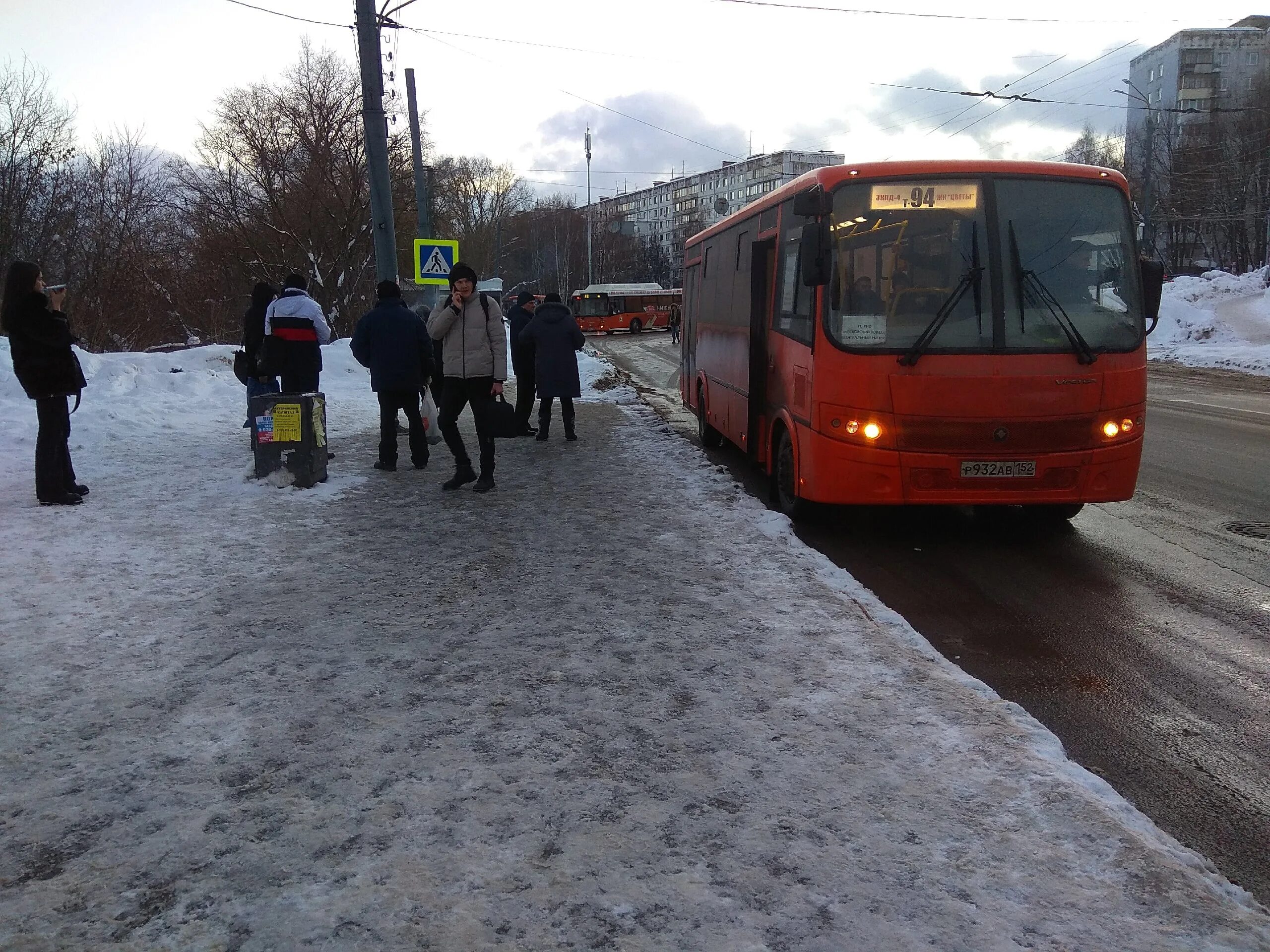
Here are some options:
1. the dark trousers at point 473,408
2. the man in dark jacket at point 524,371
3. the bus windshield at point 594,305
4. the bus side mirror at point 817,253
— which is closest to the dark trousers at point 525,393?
the man in dark jacket at point 524,371

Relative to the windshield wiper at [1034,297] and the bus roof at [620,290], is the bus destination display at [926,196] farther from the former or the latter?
the bus roof at [620,290]

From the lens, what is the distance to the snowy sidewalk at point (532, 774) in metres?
2.52

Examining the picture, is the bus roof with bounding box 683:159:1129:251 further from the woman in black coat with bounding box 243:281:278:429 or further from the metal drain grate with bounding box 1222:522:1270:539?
the woman in black coat with bounding box 243:281:278:429

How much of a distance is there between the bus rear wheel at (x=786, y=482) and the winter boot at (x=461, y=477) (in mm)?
2679

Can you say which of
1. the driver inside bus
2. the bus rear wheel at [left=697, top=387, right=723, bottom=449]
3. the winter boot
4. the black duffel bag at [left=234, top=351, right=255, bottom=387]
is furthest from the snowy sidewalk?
the bus rear wheel at [left=697, top=387, right=723, bottom=449]

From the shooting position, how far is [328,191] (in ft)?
101

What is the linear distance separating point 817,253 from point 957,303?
985 mm

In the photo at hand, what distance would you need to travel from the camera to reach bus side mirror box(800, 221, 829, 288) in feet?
21.6

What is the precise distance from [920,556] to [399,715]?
400 cm

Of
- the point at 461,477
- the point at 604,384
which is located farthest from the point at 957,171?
the point at 604,384

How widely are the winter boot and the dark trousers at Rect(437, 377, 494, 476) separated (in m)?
0.03

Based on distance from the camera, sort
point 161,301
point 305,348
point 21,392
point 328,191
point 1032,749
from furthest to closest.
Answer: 1. point 328,191
2. point 161,301
3. point 21,392
4. point 305,348
5. point 1032,749

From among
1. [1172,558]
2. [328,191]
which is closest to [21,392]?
[1172,558]

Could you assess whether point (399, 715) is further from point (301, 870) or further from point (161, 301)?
point (161, 301)
